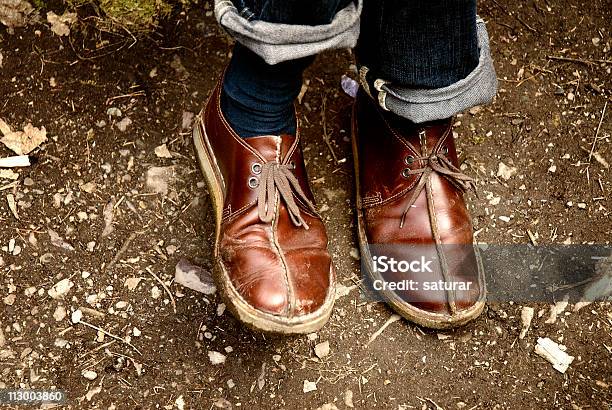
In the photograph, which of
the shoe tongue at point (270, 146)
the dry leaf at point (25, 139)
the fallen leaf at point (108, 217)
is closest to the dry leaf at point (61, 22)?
the dry leaf at point (25, 139)

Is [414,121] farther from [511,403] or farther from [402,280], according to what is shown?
[511,403]

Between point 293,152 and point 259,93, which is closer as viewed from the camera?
point 259,93

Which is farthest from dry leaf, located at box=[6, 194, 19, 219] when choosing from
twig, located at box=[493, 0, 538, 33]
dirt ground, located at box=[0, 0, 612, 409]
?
twig, located at box=[493, 0, 538, 33]

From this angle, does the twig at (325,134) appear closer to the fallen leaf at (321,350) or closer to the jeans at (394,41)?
the jeans at (394,41)

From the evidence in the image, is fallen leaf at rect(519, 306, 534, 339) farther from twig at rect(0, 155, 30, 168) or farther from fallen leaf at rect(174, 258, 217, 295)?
twig at rect(0, 155, 30, 168)

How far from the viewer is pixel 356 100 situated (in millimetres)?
1810

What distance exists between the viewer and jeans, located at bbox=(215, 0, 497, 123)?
3.83ft

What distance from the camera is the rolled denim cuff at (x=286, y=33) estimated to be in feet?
3.83

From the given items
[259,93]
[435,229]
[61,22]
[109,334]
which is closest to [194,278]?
[109,334]

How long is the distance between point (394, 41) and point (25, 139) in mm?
1078

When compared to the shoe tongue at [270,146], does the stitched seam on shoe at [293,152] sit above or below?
below

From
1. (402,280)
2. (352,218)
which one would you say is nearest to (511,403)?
(402,280)

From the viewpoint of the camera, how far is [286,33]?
1168 millimetres

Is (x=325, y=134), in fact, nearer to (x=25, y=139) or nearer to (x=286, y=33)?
(x=286, y=33)
